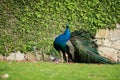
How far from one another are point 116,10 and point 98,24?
0.80 m

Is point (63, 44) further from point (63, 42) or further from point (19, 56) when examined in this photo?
point (19, 56)

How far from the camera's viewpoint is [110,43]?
12398mm

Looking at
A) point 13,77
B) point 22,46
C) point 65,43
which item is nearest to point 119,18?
point 65,43

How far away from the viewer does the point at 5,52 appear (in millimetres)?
11430

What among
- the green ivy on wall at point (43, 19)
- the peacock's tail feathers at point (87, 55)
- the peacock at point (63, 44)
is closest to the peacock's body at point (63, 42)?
the peacock at point (63, 44)

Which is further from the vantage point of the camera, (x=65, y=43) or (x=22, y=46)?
(x=22, y=46)

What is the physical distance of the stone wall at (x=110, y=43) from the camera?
12344 mm

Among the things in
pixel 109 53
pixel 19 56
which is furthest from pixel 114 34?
pixel 19 56

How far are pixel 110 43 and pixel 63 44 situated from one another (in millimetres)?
2230

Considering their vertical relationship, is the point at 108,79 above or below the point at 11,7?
below

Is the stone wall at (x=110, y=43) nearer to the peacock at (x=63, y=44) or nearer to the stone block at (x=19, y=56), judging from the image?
the peacock at (x=63, y=44)

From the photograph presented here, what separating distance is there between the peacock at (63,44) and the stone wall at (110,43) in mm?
1580

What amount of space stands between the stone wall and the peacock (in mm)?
1580

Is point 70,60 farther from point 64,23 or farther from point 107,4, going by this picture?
point 107,4
